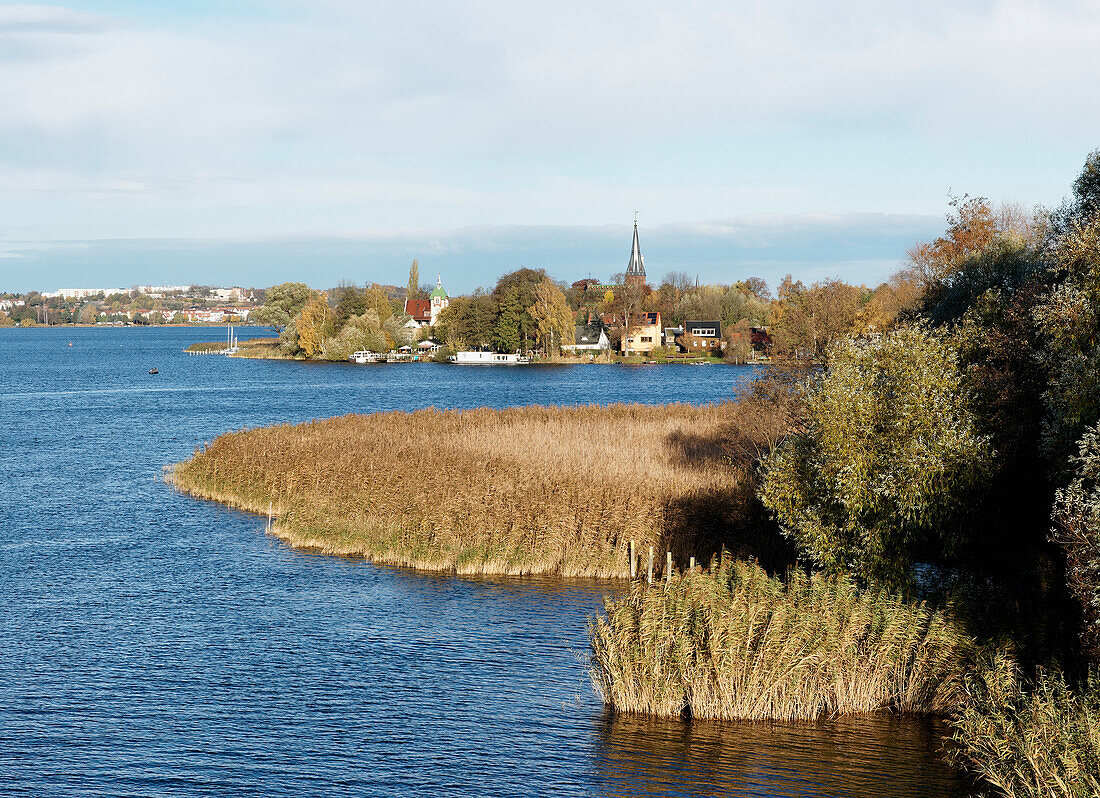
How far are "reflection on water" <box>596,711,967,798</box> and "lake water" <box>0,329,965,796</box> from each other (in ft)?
0.14

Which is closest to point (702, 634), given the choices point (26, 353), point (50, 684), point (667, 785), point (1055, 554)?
point (667, 785)

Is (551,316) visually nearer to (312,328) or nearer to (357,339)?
(357,339)

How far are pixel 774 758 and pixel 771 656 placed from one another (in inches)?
73.6

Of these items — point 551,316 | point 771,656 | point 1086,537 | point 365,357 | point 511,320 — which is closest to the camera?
point 1086,537

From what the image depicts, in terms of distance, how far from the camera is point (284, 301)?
193250 millimetres

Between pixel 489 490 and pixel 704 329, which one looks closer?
pixel 489 490

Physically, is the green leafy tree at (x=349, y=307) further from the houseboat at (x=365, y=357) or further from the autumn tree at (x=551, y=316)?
the autumn tree at (x=551, y=316)

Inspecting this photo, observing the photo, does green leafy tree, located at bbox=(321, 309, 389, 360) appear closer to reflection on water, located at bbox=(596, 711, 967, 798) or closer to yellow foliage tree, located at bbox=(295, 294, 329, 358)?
yellow foliage tree, located at bbox=(295, 294, 329, 358)

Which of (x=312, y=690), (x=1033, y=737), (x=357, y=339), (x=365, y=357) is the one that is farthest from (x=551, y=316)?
(x=1033, y=737)

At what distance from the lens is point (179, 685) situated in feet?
69.4

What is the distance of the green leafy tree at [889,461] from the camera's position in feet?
68.4

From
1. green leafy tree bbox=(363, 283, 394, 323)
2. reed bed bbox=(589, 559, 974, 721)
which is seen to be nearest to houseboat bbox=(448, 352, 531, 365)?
green leafy tree bbox=(363, 283, 394, 323)

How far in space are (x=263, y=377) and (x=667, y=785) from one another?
110616 millimetres

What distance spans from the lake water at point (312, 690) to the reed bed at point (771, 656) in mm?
478
